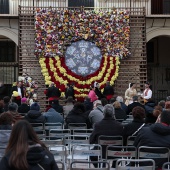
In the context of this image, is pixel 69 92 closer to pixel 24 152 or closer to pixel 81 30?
pixel 81 30

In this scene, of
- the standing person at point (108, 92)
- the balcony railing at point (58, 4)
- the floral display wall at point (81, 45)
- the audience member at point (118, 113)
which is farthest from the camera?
the balcony railing at point (58, 4)

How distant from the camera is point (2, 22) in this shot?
95.9 ft

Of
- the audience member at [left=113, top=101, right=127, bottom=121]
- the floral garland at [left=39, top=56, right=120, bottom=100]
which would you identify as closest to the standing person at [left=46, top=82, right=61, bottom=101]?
the floral garland at [left=39, top=56, right=120, bottom=100]

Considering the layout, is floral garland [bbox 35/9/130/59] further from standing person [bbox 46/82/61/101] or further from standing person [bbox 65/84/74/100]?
standing person [bbox 46/82/61/101]

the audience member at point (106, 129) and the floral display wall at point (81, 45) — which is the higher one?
the floral display wall at point (81, 45)

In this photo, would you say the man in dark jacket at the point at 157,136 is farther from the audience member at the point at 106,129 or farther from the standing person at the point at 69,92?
the standing person at the point at 69,92

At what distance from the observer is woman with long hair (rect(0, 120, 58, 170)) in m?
5.57

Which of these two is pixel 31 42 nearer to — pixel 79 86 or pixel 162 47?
pixel 79 86

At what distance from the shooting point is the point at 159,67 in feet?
111

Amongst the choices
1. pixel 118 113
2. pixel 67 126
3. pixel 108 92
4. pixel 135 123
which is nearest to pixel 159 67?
pixel 108 92

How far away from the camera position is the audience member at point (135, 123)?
36.8 feet

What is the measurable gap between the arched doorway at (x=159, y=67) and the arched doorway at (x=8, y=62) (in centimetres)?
821

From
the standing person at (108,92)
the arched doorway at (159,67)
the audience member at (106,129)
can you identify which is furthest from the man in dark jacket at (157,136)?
the arched doorway at (159,67)

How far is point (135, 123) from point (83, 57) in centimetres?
1693
